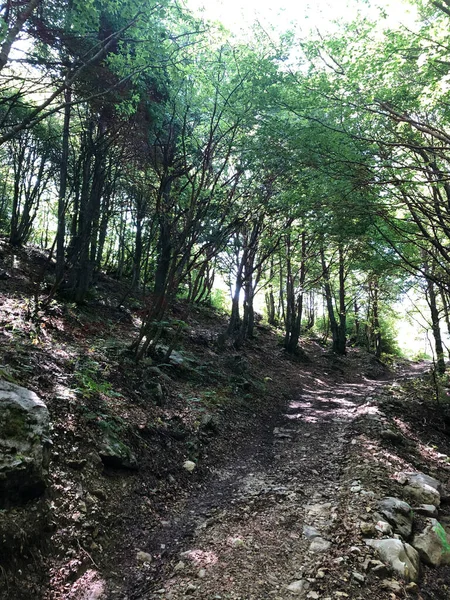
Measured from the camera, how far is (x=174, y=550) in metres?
3.61

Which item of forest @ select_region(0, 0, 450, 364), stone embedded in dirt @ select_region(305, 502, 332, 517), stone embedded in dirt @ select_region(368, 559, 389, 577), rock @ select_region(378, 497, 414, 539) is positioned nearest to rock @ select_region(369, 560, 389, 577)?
stone embedded in dirt @ select_region(368, 559, 389, 577)

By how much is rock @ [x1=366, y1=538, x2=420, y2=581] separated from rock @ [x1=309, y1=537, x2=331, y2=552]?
411mm

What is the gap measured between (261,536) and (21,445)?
2.69m

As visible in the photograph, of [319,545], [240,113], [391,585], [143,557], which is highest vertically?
[240,113]

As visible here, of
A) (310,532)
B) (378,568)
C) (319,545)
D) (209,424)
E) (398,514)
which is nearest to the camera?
(378,568)

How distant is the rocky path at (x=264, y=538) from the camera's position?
3.06 m

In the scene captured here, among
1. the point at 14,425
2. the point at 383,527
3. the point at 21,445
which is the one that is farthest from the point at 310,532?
the point at 14,425

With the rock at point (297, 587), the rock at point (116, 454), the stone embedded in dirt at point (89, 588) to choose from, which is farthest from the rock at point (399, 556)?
the rock at point (116, 454)

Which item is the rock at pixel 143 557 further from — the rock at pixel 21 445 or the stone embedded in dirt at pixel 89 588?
the rock at pixel 21 445

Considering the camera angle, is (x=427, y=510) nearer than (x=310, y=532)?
No

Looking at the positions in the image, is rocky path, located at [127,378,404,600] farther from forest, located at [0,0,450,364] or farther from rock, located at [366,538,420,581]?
forest, located at [0,0,450,364]

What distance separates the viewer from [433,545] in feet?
12.6

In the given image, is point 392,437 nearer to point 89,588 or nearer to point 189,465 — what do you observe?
point 189,465

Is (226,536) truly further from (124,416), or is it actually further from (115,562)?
(124,416)
